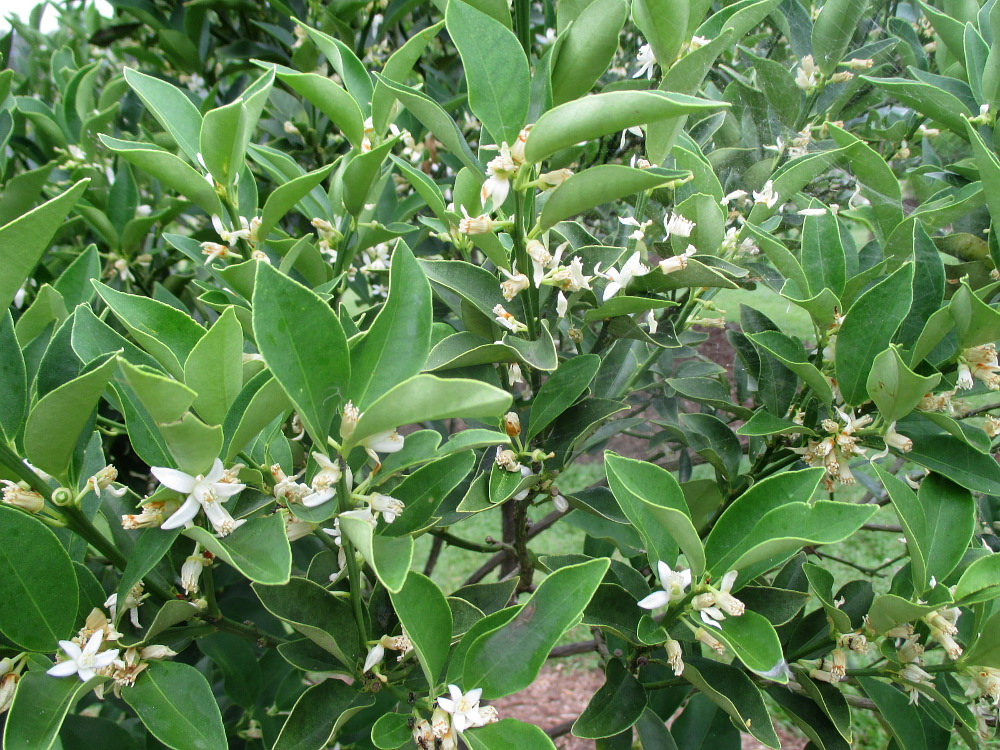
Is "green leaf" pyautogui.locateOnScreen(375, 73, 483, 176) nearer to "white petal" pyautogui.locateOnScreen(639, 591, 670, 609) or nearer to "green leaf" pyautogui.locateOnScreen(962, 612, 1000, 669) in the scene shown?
"white petal" pyautogui.locateOnScreen(639, 591, 670, 609)

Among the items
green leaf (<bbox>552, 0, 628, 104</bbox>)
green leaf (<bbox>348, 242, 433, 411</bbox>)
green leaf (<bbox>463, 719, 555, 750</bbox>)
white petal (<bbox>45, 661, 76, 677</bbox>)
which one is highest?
green leaf (<bbox>552, 0, 628, 104</bbox>)

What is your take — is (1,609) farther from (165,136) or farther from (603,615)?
(165,136)

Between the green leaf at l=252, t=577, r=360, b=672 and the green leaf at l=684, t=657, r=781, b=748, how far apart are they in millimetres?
448

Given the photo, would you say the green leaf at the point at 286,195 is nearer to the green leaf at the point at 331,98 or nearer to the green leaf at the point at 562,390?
the green leaf at the point at 331,98

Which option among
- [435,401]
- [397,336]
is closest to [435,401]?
[435,401]

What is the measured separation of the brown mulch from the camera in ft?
12.2

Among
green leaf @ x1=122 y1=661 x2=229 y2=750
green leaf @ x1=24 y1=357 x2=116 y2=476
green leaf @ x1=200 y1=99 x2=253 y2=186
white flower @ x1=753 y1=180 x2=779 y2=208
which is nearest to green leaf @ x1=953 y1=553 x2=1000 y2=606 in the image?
white flower @ x1=753 y1=180 x2=779 y2=208

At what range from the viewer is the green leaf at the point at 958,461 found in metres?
0.98

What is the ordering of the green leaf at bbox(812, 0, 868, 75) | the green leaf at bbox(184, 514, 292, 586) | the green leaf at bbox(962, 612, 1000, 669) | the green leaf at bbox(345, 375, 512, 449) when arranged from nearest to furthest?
the green leaf at bbox(345, 375, 512, 449), the green leaf at bbox(184, 514, 292, 586), the green leaf at bbox(962, 612, 1000, 669), the green leaf at bbox(812, 0, 868, 75)

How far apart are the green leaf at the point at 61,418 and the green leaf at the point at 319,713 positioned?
1.32 feet

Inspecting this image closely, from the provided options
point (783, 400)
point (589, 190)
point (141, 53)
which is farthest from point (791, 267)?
point (141, 53)

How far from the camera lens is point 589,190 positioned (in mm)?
789

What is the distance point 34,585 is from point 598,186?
736 mm

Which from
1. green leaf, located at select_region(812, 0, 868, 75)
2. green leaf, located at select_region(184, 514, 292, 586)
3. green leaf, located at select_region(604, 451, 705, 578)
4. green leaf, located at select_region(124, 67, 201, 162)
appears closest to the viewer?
green leaf, located at select_region(184, 514, 292, 586)
